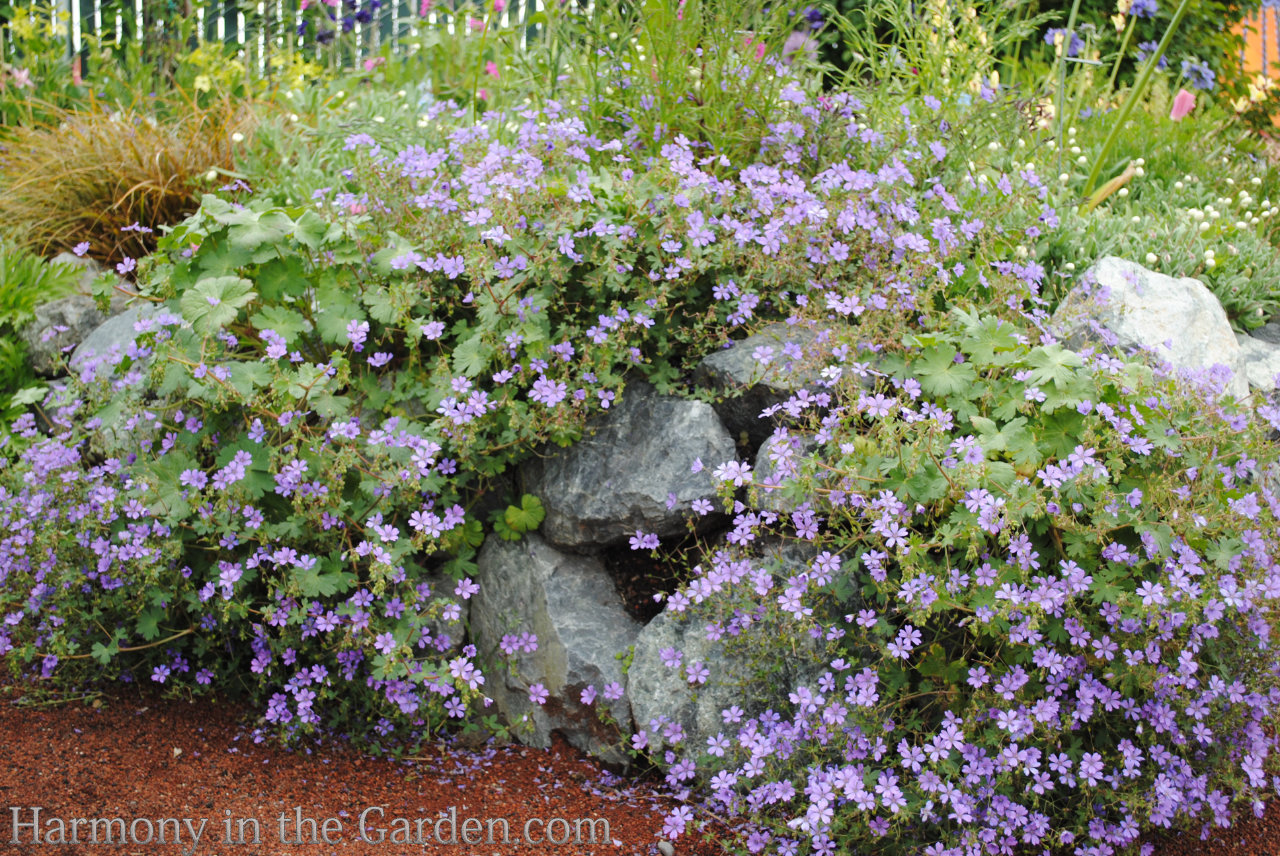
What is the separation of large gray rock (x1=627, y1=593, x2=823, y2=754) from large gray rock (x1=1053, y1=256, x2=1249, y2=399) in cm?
114

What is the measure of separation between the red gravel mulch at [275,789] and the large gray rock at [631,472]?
24.6 inches

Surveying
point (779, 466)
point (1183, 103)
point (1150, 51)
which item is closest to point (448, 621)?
point (779, 466)

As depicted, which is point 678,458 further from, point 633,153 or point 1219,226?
point 1219,226

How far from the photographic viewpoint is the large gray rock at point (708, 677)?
2.39m

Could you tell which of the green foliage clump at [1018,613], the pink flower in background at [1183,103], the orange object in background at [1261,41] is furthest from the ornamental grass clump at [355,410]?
the orange object in background at [1261,41]

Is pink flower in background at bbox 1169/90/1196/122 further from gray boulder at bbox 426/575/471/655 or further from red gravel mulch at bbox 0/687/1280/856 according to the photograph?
gray boulder at bbox 426/575/471/655

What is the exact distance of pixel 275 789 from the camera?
2.38 m

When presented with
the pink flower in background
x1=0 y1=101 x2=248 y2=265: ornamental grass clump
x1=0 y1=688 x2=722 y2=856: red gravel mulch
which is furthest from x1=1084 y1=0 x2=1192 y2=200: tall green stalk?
x1=0 y1=101 x2=248 y2=265: ornamental grass clump

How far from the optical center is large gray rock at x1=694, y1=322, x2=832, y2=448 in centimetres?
260

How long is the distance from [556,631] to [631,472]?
1.55 feet

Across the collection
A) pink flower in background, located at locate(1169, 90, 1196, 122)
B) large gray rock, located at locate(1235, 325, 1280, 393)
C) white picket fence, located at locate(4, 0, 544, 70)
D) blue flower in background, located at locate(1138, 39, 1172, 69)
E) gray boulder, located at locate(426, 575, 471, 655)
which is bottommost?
gray boulder, located at locate(426, 575, 471, 655)

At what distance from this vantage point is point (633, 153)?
3.28 meters

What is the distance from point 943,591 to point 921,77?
2.60m

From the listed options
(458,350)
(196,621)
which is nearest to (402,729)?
(196,621)
